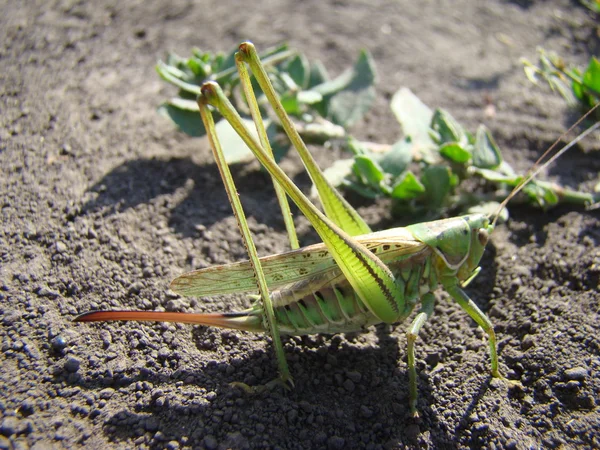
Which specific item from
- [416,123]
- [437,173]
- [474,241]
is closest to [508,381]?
[474,241]

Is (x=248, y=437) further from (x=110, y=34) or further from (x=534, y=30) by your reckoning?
(x=534, y=30)

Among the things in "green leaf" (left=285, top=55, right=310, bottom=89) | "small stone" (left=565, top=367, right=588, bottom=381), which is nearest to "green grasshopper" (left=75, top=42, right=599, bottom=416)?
"small stone" (left=565, top=367, right=588, bottom=381)

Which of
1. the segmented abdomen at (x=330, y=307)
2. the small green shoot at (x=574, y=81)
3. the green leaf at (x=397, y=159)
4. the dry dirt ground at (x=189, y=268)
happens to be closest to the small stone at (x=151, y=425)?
the dry dirt ground at (x=189, y=268)

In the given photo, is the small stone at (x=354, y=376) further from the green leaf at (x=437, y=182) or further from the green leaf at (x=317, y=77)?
the green leaf at (x=317, y=77)

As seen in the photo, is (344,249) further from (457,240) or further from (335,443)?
(335,443)

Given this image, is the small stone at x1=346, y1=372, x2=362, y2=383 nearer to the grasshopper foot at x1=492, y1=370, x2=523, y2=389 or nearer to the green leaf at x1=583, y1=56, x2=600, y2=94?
the grasshopper foot at x1=492, y1=370, x2=523, y2=389

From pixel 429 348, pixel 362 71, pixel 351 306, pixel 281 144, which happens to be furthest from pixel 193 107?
pixel 429 348
